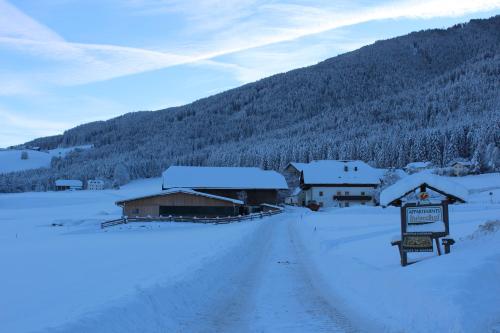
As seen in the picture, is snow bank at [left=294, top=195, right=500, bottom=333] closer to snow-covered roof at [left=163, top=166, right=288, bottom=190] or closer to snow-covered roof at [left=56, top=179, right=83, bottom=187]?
snow-covered roof at [left=163, top=166, right=288, bottom=190]

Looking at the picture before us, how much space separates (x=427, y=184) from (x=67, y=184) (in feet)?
557

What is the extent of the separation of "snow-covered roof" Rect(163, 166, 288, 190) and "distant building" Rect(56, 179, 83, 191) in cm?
11046

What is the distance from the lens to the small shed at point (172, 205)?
5512 centimetres

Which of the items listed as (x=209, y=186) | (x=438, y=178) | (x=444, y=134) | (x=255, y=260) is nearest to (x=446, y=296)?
(x=438, y=178)

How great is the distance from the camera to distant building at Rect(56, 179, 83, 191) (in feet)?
556

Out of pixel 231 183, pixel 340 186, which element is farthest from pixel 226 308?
pixel 340 186

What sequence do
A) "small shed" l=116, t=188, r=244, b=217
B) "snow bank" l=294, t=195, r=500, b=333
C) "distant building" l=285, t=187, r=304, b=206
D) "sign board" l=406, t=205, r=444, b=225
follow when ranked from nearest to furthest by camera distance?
"snow bank" l=294, t=195, r=500, b=333, "sign board" l=406, t=205, r=444, b=225, "small shed" l=116, t=188, r=244, b=217, "distant building" l=285, t=187, r=304, b=206

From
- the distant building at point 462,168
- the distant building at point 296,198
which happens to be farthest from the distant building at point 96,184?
the distant building at point 462,168

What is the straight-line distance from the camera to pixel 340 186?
9088 centimetres

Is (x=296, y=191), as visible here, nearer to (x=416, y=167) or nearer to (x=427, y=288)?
(x=416, y=167)

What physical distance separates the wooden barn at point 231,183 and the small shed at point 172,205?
35.7 feet

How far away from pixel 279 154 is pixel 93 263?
12348 cm

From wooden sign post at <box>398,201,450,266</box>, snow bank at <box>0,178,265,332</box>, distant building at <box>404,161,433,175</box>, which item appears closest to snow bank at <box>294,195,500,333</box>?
wooden sign post at <box>398,201,450,266</box>

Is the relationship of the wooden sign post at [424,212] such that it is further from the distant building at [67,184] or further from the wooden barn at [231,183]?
the distant building at [67,184]
